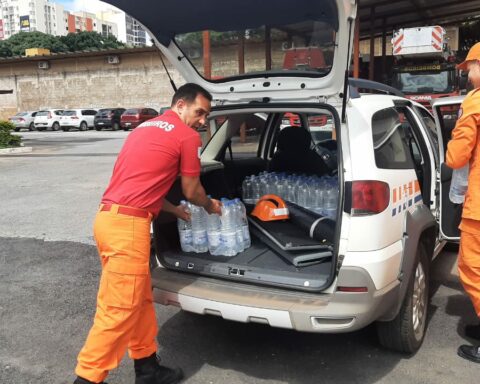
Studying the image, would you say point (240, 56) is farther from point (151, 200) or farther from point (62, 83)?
point (62, 83)

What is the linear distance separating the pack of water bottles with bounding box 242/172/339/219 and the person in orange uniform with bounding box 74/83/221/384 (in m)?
Result: 1.47

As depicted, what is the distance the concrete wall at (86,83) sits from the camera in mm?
39250

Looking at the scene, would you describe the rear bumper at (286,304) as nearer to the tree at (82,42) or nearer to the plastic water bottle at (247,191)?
the plastic water bottle at (247,191)

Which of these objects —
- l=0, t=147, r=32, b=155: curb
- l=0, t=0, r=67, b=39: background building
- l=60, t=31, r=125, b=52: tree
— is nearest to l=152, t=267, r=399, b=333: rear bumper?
l=0, t=147, r=32, b=155: curb

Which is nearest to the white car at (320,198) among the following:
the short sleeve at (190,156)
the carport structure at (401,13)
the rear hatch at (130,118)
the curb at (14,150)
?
the short sleeve at (190,156)

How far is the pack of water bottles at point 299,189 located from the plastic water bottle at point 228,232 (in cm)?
86

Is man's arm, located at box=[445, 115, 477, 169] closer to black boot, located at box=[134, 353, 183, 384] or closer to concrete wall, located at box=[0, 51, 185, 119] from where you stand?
black boot, located at box=[134, 353, 183, 384]

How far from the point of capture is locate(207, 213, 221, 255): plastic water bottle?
3.57 m

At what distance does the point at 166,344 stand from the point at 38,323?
3.77ft

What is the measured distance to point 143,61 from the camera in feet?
129

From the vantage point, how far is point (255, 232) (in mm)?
3889

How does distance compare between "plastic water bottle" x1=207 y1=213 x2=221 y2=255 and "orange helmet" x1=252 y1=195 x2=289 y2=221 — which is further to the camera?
"orange helmet" x1=252 y1=195 x2=289 y2=221

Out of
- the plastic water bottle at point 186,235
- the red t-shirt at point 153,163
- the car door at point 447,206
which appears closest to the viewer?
the red t-shirt at point 153,163

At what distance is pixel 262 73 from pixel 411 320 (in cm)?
200
